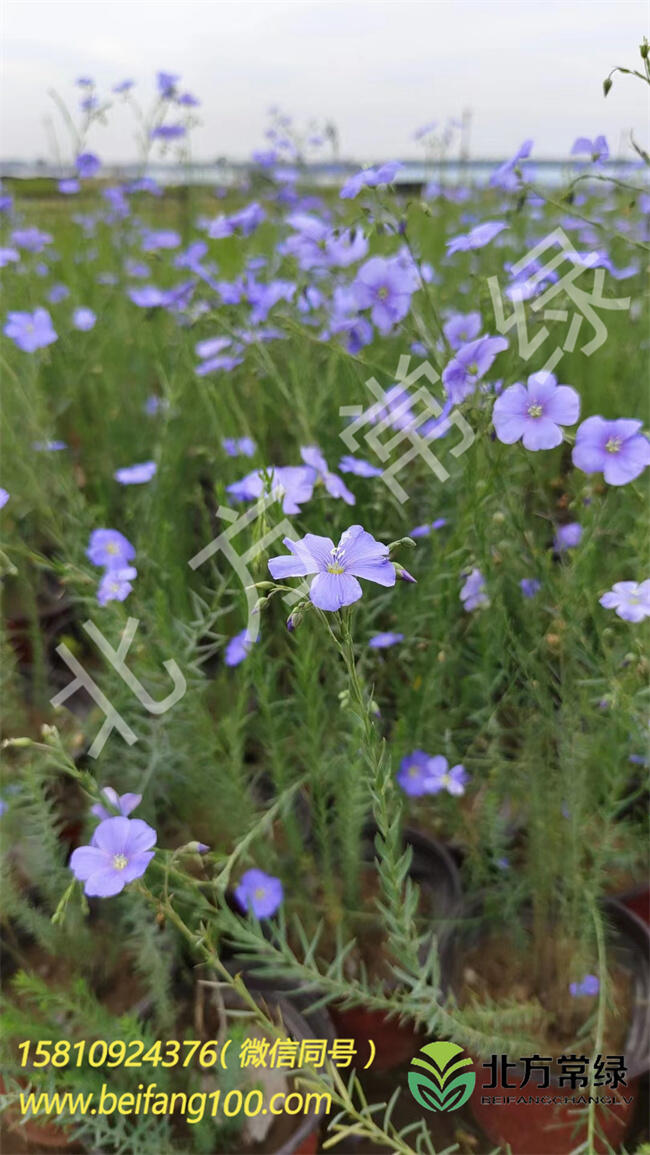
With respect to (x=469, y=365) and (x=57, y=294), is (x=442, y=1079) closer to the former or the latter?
(x=469, y=365)

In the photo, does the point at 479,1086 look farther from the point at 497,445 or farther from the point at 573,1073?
the point at 497,445

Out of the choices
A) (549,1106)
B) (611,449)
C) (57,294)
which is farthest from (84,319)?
(549,1106)

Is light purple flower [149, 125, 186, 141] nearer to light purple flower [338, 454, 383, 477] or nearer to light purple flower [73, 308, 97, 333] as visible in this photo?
light purple flower [73, 308, 97, 333]

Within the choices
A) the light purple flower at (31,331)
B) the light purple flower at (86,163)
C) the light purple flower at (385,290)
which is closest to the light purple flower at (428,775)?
the light purple flower at (385,290)

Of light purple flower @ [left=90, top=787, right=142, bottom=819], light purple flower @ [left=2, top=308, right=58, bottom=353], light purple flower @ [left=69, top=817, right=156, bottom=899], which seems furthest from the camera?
light purple flower @ [left=2, top=308, right=58, bottom=353]

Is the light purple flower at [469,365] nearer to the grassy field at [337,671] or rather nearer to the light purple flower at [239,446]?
the grassy field at [337,671]

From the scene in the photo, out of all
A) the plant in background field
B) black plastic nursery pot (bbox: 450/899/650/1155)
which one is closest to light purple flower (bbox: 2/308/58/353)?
the plant in background field
